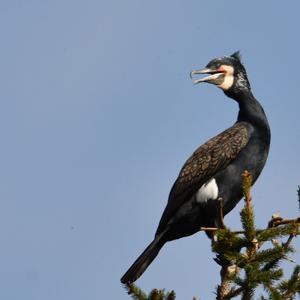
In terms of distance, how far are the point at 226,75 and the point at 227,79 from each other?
0.05 metres

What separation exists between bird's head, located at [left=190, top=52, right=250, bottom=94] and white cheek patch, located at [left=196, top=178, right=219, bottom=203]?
137cm

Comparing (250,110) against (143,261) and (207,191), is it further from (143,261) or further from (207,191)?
(143,261)

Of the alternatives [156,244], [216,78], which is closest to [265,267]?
[156,244]

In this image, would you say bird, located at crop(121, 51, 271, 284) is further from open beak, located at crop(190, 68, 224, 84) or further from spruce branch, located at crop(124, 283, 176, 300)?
spruce branch, located at crop(124, 283, 176, 300)

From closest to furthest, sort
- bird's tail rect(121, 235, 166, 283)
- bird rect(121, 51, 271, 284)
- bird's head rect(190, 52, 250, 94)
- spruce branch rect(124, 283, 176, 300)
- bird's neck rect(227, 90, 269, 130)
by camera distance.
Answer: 1. spruce branch rect(124, 283, 176, 300)
2. bird's tail rect(121, 235, 166, 283)
3. bird rect(121, 51, 271, 284)
4. bird's neck rect(227, 90, 269, 130)
5. bird's head rect(190, 52, 250, 94)

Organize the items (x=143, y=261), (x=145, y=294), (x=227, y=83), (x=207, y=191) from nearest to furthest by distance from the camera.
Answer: (x=145, y=294)
(x=143, y=261)
(x=207, y=191)
(x=227, y=83)

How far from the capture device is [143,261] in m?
8.01

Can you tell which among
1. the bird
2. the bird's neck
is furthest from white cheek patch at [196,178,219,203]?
the bird's neck

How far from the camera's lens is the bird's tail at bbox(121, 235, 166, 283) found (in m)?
7.78

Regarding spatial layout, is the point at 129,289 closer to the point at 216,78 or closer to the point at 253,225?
the point at 253,225

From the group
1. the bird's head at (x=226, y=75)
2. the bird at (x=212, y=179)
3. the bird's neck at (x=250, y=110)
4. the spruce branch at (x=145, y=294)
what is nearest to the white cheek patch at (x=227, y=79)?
the bird's head at (x=226, y=75)

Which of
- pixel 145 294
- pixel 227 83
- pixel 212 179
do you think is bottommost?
pixel 145 294

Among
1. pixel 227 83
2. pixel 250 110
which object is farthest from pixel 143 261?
pixel 227 83

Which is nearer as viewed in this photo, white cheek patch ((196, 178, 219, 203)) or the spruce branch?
the spruce branch
